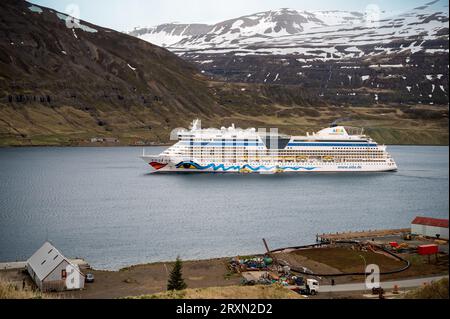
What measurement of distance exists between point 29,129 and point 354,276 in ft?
342

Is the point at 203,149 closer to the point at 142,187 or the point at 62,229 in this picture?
the point at 142,187

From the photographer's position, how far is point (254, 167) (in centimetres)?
→ 7125

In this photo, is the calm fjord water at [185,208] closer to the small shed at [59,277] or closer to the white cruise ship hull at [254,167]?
the white cruise ship hull at [254,167]

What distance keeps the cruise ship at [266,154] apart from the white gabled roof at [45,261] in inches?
1787

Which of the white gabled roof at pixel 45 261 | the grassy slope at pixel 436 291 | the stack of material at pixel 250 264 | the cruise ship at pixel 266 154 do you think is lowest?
the stack of material at pixel 250 264

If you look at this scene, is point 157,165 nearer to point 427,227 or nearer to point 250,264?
point 427,227

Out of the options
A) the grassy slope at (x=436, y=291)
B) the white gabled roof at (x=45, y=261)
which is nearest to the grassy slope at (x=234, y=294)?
the grassy slope at (x=436, y=291)

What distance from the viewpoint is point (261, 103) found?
573ft

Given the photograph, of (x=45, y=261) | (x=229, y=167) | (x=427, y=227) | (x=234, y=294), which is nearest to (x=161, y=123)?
(x=229, y=167)

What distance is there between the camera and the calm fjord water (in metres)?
30.6

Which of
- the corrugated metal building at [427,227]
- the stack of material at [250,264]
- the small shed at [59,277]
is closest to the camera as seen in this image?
the small shed at [59,277]

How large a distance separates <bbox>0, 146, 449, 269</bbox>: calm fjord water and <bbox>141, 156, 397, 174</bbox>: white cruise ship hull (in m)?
1.51

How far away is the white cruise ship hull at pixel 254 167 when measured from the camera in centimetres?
6919
